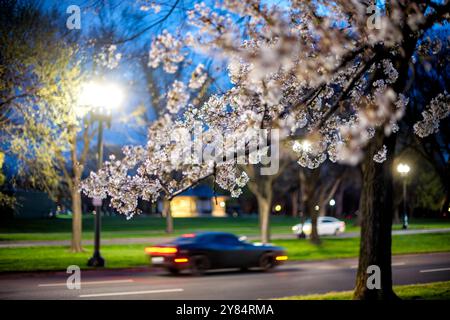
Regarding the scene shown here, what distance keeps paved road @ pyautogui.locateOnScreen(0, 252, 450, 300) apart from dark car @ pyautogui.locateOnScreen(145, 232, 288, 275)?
36cm

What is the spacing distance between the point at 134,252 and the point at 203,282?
988 centimetres

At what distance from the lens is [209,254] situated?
1742cm

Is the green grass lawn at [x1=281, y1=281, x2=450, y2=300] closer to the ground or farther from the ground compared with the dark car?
closer to the ground

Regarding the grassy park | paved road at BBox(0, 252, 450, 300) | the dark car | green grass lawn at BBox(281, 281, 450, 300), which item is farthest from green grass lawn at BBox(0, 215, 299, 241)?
green grass lawn at BBox(281, 281, 450, 300)

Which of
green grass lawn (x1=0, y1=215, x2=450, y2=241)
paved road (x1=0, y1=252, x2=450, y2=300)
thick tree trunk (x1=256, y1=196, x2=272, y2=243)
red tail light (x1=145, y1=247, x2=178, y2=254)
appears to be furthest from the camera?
green grass lawn (x1=0, y1=215, x2=450, y2=241)

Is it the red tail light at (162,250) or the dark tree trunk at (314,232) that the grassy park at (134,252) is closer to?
the dark tree trunk at (314,232)

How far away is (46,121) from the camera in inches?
735

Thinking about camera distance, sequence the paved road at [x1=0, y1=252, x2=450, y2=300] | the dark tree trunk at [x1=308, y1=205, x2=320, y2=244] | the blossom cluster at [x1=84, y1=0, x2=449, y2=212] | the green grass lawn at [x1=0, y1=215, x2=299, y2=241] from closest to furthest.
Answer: the blossom cluster at [x1=84, y1=0, x2=449, y2=212], the paved road at [x1=0, y1=252, x2=450, y2=300], the dark tree trunk at [x1=308, y1=205, x2=320, y2=244], the green grass lawn at [x1=0, y1=215, x2=299, y2=241]

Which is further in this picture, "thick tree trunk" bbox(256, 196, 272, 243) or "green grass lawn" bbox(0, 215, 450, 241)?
"green grass lawn" bbox(0, 215, 450, 241)

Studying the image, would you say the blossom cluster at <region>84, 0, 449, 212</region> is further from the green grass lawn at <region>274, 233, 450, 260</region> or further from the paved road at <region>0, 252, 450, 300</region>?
the green grass lawn at <region>274, 233, 450, 260</region>

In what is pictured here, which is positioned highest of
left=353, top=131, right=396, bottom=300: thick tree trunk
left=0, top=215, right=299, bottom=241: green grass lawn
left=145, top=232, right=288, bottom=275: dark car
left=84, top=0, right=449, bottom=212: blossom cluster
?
left=84, top=0, right=449, bottom=212: blossom cluster

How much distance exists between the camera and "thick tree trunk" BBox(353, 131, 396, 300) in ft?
34.0

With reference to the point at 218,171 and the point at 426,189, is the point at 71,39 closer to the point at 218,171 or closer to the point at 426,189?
the point at 218,171

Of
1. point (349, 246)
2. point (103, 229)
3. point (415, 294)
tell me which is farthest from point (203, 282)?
point (103, 229)
